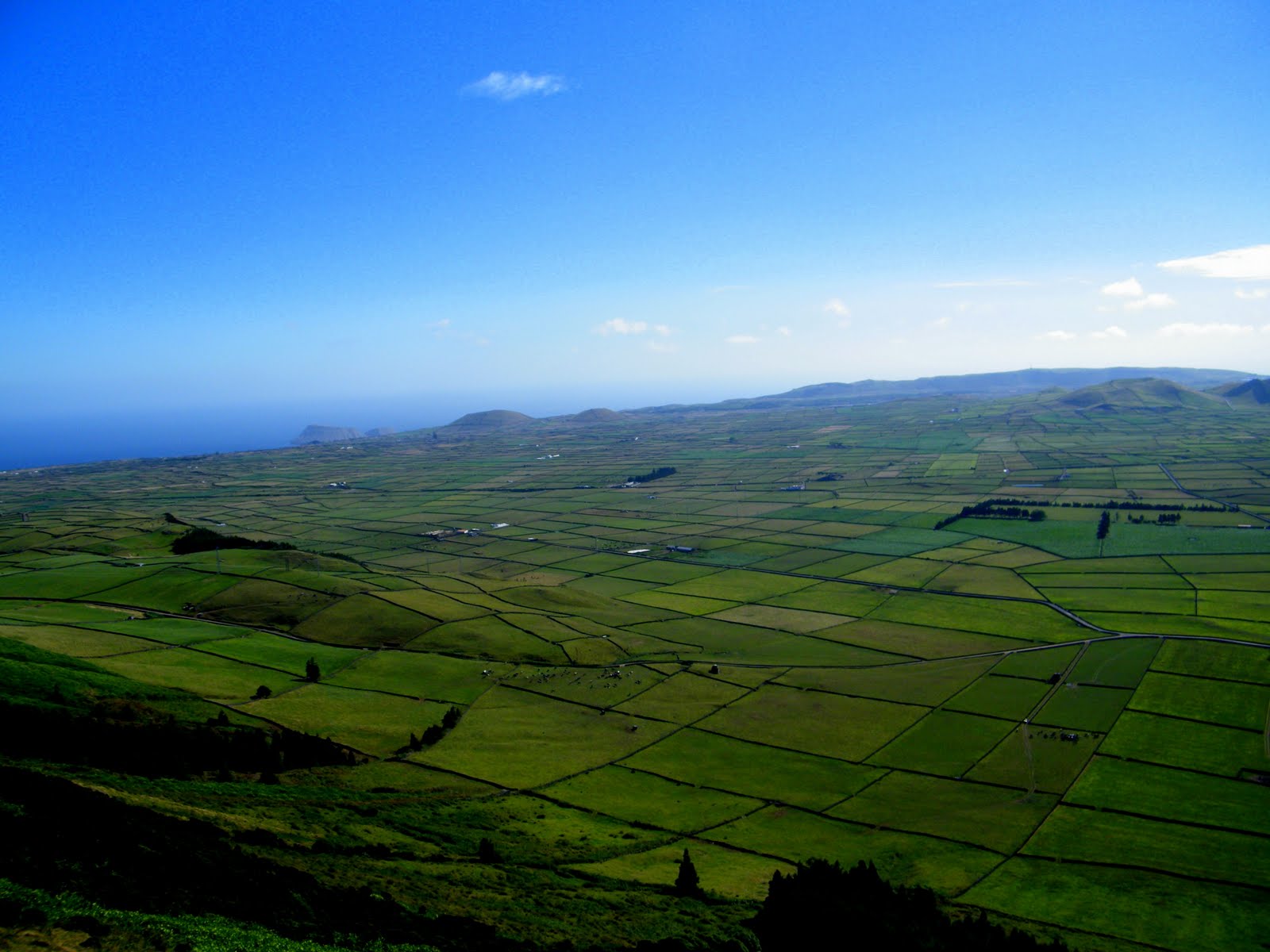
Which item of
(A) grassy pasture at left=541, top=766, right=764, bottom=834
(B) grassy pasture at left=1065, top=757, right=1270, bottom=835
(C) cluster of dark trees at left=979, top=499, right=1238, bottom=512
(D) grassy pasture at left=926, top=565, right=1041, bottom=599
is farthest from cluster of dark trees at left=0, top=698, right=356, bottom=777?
(C) cluster of dark trees at left=979, top=499, right=1238, bottom=512

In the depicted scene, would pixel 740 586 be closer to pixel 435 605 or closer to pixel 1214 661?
pixel 435 605

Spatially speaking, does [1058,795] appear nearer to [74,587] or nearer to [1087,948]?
[1087,948]

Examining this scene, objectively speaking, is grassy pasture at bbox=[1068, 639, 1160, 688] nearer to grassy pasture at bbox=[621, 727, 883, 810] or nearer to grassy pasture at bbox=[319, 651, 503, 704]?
grassy pasture at bbox=[621, 727, 883, 810]

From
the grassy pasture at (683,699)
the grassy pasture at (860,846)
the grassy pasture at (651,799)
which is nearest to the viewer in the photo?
the grassy pasture at (860,846)

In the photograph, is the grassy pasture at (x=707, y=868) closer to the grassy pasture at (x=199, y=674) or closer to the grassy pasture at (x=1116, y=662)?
the grassy pasture at (x=199, y=674)

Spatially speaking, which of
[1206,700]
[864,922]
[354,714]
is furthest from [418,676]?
[1206,700]

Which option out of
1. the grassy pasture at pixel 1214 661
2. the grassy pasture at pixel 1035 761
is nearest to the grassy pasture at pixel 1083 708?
the grassy pasture at pixel 1035 761
